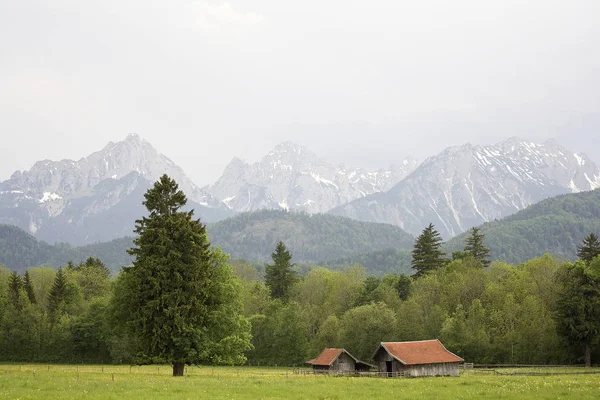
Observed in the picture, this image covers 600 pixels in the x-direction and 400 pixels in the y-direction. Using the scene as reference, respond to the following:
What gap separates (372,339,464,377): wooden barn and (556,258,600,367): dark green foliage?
51.2 feet

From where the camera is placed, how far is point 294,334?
98.8 m

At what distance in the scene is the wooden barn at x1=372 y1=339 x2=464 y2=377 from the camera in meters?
63.4

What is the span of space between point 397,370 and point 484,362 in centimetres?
2003

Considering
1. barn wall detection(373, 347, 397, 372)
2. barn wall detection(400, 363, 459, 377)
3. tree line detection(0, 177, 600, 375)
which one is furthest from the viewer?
barn wall detection(373, 347, 397, 372)

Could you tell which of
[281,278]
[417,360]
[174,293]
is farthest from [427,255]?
[174,293]

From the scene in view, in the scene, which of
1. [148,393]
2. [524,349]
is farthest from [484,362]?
[148,393]

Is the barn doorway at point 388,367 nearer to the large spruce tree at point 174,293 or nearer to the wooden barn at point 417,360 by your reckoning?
the wooden barn at point 417,360

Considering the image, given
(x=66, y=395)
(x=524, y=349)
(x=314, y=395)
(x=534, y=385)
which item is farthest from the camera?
(x=524, y=349)

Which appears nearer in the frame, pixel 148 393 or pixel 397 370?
pixel 148 393

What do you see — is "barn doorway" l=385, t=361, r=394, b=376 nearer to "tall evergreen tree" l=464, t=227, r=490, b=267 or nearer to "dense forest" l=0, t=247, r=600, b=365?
"dense forest" l=0, t=247, r=600, b=365

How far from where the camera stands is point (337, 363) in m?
69.6

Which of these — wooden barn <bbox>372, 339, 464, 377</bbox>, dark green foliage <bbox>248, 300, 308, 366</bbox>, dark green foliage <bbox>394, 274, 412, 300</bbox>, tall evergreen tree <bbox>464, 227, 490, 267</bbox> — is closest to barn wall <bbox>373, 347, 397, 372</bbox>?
wooden barn <bbox>372, 339, 464, 377</bbox>

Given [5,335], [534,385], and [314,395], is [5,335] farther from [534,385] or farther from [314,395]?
[534,385]

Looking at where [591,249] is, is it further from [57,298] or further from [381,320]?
[57,298]
